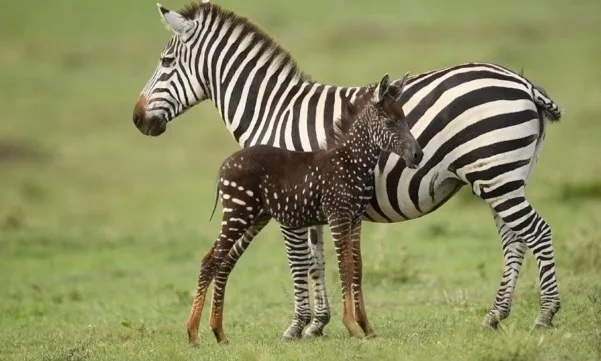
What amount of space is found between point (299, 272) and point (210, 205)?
11.7 meters

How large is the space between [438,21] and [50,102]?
14.2 metres

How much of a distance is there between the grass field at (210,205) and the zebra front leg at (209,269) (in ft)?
0.63

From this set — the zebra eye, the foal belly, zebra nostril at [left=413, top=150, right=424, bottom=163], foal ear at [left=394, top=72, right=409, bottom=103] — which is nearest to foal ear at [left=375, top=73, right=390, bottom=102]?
foal ear at [left=394, top=72, right=409, bottom=103]

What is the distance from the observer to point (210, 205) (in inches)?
818

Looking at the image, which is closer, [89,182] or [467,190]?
[467,190]

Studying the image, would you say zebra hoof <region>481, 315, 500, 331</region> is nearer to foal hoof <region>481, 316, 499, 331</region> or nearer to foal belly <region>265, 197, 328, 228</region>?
foal hoof <region>481, 316, 499, 331</region>

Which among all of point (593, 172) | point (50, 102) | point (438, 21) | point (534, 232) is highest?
point (438, 21)

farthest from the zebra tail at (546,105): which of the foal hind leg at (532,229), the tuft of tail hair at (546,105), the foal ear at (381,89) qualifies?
the foal ear at (381,89)

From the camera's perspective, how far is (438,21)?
3900 centimetres

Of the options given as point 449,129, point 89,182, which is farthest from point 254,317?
point 89,182

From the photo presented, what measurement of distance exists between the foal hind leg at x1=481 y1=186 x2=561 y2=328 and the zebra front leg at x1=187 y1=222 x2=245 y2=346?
1.89 m

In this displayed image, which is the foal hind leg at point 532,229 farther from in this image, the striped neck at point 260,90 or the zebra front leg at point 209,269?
the zebra front leg at point 209,269

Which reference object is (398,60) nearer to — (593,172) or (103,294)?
(593,172)

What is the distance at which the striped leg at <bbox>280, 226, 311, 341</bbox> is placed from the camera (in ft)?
29.9
